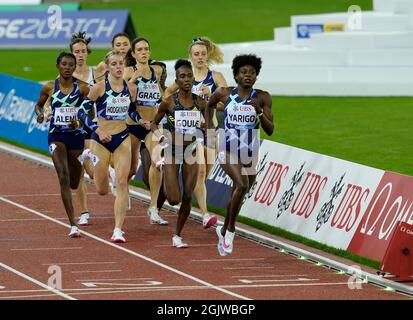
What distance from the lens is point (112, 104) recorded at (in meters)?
18.2

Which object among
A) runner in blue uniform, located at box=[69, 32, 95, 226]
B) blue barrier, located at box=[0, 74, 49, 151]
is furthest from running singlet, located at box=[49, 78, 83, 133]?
blue barrier, located at box=[0, 74, 49, 151]

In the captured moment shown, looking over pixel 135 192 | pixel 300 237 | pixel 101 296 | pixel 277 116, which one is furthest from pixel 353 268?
pixel 277 116

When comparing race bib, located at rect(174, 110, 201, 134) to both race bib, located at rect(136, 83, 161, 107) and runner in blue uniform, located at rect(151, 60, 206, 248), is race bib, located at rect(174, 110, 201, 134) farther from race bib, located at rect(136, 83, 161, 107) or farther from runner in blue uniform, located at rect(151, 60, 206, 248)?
race bib, located at rect(136, 83, 161, 107)

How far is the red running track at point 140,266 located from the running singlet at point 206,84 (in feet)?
5.99

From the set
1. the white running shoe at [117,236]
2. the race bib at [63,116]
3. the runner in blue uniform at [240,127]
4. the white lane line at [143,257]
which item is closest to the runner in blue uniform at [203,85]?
the white running shoe at [117,236]

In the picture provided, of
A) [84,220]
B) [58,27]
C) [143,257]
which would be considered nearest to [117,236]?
[143,257]

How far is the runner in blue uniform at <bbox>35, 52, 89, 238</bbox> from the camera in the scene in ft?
60.0

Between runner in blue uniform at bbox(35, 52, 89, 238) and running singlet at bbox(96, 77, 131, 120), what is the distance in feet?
1.15

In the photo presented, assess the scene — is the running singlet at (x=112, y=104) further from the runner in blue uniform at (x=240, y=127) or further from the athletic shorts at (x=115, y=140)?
the runner in blue uniform at (x=240, y=127)

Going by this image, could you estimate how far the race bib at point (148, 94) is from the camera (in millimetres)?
19375

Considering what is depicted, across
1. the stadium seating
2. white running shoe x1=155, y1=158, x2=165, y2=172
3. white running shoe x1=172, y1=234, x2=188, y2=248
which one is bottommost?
white running shoe x1=172, y1=234, x2=188, y2=248

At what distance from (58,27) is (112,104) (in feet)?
80.0

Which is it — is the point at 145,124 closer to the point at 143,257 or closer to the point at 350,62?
the point at 143,257

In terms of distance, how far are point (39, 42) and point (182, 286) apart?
29184mm
